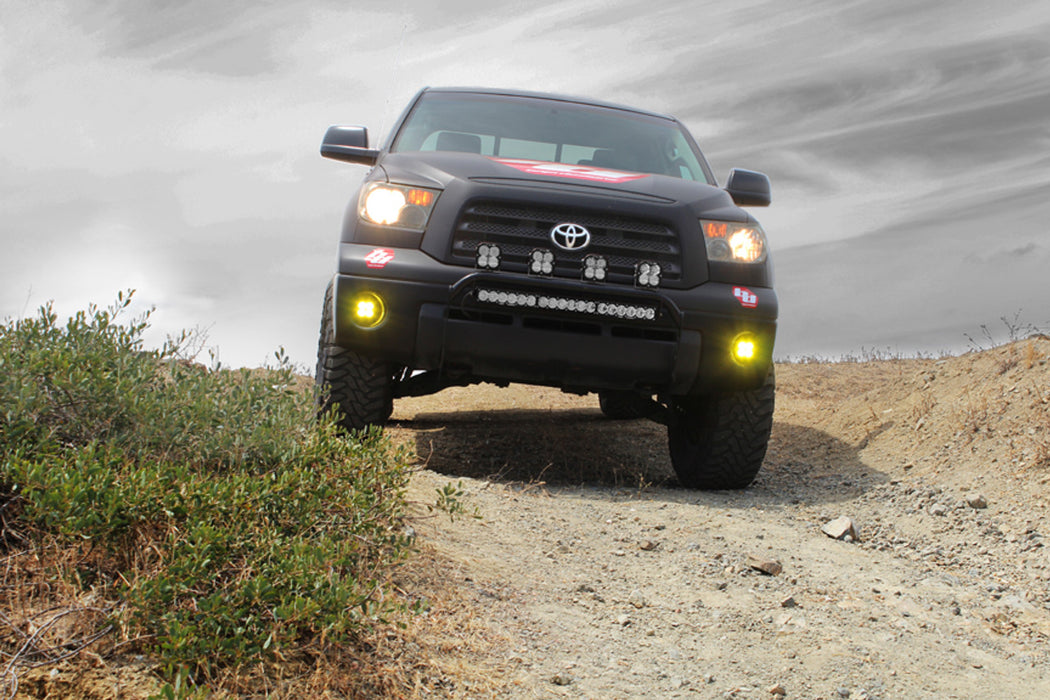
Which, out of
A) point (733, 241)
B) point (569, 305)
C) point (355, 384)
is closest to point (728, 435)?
point (733, 241)

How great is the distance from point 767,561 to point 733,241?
72.7 inches

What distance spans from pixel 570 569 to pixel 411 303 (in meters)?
1.65

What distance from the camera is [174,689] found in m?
2.53

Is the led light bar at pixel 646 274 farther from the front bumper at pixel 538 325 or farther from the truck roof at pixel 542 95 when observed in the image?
the truck roof at pixel 542 95

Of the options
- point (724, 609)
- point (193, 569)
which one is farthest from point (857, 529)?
point (193, 569)

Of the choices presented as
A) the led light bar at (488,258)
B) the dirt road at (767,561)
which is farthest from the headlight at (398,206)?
A: the dirt road at (767,561)

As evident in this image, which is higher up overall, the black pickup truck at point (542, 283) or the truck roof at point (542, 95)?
the truck roof at point (542, 95)

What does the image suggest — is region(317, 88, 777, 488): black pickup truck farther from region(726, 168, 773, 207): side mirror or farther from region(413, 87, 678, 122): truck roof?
region(413, 87, 678, 122): truck roof

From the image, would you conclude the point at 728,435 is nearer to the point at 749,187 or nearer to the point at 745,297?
the point at 745,297

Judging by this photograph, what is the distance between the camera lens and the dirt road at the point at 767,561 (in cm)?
320

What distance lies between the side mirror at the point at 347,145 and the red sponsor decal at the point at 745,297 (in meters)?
2.50

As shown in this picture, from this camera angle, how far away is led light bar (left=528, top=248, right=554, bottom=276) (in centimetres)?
482

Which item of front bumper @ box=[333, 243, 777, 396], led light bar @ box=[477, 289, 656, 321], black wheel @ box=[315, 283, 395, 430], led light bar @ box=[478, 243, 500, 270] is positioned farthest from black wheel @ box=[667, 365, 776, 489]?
black wheel @ box=[315, 283, 395, 430]

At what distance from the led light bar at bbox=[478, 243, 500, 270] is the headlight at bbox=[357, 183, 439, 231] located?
352mm
